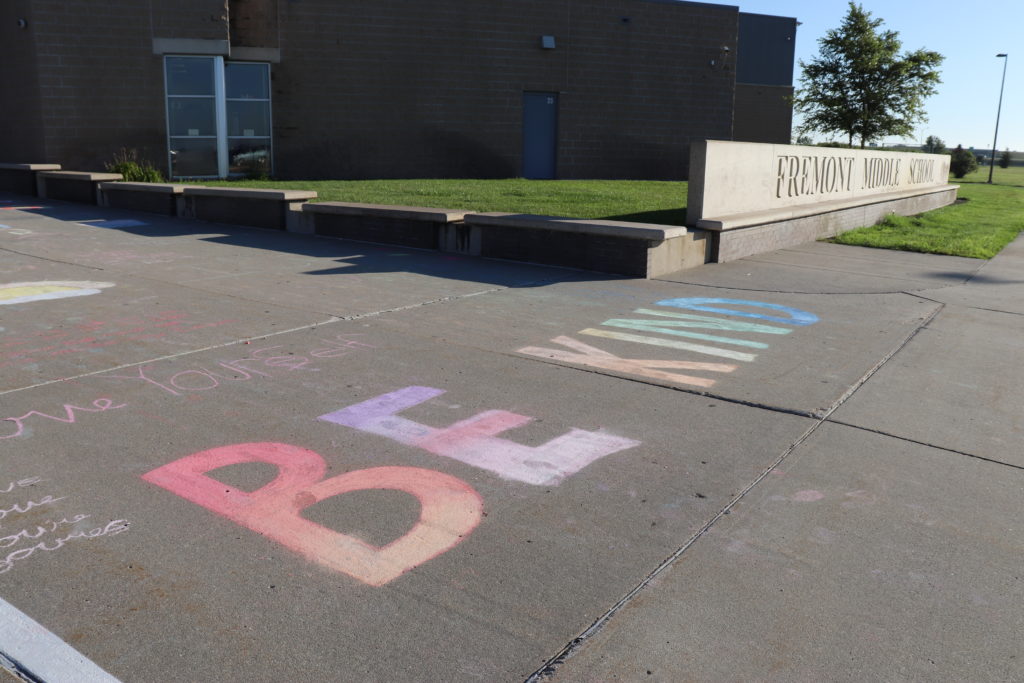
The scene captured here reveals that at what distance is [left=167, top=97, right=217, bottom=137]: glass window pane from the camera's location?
21.0 meters

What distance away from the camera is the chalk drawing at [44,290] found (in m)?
7.98

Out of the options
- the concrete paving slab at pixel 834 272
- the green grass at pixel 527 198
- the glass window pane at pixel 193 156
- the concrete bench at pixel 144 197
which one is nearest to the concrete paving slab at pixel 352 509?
the concrete paving slab at pixel 834 272

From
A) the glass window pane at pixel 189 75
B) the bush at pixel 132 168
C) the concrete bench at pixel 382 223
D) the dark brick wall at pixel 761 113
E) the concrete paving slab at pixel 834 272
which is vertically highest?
the dark brick wall at pixel 761 113

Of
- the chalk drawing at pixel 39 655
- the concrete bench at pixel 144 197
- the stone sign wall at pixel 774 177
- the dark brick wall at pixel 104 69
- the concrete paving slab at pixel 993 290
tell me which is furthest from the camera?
the dark brick wall at pixel 104 69

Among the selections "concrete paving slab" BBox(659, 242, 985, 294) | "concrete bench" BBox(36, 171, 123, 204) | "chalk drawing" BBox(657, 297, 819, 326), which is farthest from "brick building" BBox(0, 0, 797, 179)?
"chalk drawing" BBox(657, 297, 819, 326)

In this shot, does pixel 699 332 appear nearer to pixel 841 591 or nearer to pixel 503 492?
pixel 503 492

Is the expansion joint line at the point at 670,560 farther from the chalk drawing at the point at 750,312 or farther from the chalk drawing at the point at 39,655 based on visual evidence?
the chalk drawing at the point at 750,312

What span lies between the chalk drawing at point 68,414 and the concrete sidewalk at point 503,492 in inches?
A: 1.4

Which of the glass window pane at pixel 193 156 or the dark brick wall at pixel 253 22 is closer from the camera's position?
the glass window pane at pixel 193 156

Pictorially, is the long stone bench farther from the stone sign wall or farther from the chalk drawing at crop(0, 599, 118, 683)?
the chalk drawing at crop(0, 599, 118, 683)

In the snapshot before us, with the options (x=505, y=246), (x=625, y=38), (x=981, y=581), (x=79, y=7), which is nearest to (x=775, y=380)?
(x=981, y=581)

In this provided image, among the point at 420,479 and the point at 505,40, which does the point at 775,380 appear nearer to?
the point at 420,479

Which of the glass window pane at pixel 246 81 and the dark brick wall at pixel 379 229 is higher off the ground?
the glass window pane at pixel 246 81

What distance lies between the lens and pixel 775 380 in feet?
19.2
